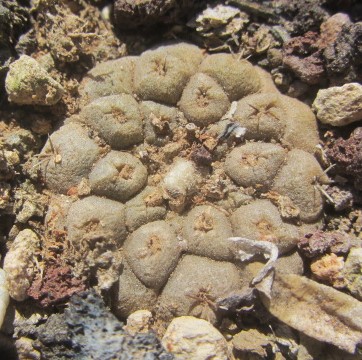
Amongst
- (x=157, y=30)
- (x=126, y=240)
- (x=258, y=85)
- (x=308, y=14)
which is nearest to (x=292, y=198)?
(x=258, y=85)

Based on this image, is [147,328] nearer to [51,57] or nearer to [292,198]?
[292,198]

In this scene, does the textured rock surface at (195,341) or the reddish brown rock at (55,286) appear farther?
the reddish brown rock at (55,286)

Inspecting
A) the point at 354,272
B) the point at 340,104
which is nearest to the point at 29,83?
the point at 340,104

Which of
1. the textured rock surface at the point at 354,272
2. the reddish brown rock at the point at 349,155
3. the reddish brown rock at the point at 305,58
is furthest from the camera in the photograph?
the reddish brown rock at the point at 305,58

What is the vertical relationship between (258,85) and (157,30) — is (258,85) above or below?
below

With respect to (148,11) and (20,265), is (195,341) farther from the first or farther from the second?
(148,11)

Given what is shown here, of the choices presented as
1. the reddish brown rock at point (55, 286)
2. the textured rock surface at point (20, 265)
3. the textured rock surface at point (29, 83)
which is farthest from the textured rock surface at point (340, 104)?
the textured rock surface at point (20, 265)

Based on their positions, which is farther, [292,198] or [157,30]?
[157,30]

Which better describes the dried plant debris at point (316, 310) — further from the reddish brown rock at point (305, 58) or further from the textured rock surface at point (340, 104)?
the reddish brown rock at point (305, 58)

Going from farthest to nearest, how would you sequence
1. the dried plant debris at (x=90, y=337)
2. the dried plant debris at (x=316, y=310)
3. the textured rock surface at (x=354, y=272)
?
the textured rock surface at (x=354, y=272) < the dried plant debris at (x=316, y=310) < the dried plant debris at (x=90, y=337)
